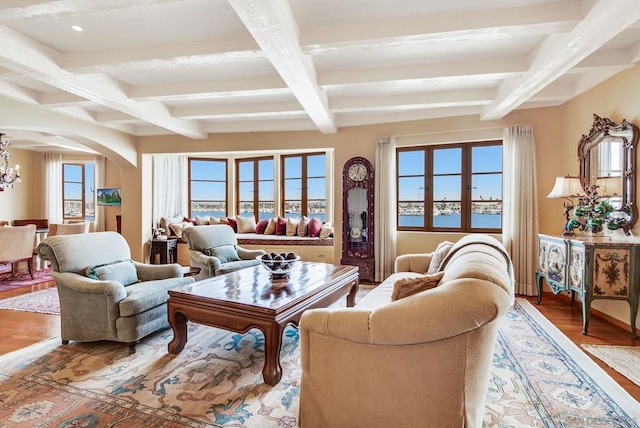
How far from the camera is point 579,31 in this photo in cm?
246

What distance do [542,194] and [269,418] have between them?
450cm

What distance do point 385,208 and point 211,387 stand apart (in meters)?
3.73

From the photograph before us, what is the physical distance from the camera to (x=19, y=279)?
548cm

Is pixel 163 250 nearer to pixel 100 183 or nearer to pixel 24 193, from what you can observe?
pixel 100 183

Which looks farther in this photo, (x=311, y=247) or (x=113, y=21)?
(x=311, y=247)

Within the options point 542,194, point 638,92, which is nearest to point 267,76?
point 638,92

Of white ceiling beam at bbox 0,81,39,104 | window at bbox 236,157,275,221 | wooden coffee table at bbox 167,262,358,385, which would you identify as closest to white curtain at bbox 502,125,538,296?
wooden coffee table at bbox 167,262,358,385

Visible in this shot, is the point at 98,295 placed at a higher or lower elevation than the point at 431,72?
lower

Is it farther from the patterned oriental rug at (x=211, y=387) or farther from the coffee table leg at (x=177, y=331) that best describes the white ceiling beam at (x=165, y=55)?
the patterned oriental rug at (x=211, y=387)

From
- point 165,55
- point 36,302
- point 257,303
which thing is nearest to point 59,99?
point 165,55

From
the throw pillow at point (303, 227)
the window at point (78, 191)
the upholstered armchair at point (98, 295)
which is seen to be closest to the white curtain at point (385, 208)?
the throw pillow at point (303, 227)

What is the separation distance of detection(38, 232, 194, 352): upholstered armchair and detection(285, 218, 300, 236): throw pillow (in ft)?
11.6

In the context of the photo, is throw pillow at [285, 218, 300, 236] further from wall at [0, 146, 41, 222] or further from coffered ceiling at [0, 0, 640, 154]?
wall at [0, 146, 41, 222]

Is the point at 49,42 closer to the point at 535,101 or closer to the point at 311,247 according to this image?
the point at 311,247
